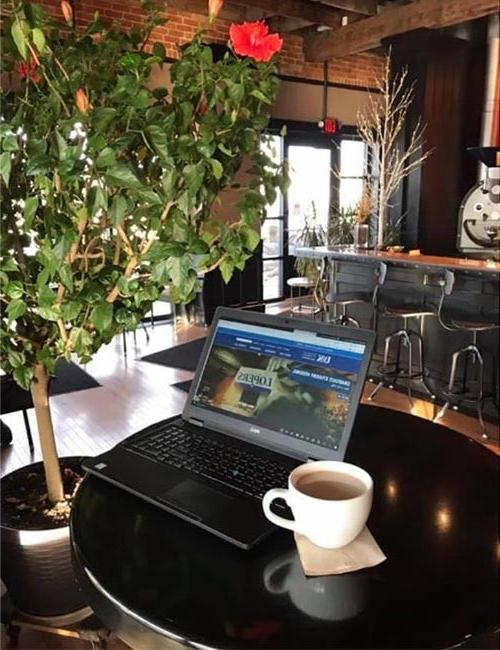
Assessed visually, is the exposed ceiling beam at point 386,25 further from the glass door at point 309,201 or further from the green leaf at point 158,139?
the green leaf at point 158,139

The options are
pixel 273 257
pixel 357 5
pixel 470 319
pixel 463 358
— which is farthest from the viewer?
pixel 273 257

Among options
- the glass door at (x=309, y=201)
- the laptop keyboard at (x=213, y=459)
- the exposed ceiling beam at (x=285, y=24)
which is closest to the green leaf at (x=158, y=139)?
the laptop keyboard at (x=213, y=459)

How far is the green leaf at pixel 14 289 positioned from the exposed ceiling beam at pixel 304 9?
3.57 metres

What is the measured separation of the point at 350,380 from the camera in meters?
0.70

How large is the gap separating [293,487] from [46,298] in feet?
1.57

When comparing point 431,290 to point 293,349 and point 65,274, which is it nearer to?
point 293,349

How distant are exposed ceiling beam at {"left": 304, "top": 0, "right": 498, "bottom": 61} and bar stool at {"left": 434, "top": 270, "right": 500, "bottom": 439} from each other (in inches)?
55.8

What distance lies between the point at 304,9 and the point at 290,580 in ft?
14.4

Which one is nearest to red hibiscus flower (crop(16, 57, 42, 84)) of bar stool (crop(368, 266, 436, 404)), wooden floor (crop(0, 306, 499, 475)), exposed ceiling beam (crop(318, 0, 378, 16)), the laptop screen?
the laptop screen

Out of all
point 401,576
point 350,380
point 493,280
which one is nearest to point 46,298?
point 350,380

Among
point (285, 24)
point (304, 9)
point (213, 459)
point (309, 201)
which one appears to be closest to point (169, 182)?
point (213, 459)

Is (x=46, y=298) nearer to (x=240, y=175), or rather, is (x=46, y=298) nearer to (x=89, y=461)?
(x=89, y=461)

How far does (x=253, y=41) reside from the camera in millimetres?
709

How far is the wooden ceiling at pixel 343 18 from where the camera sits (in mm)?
3244
